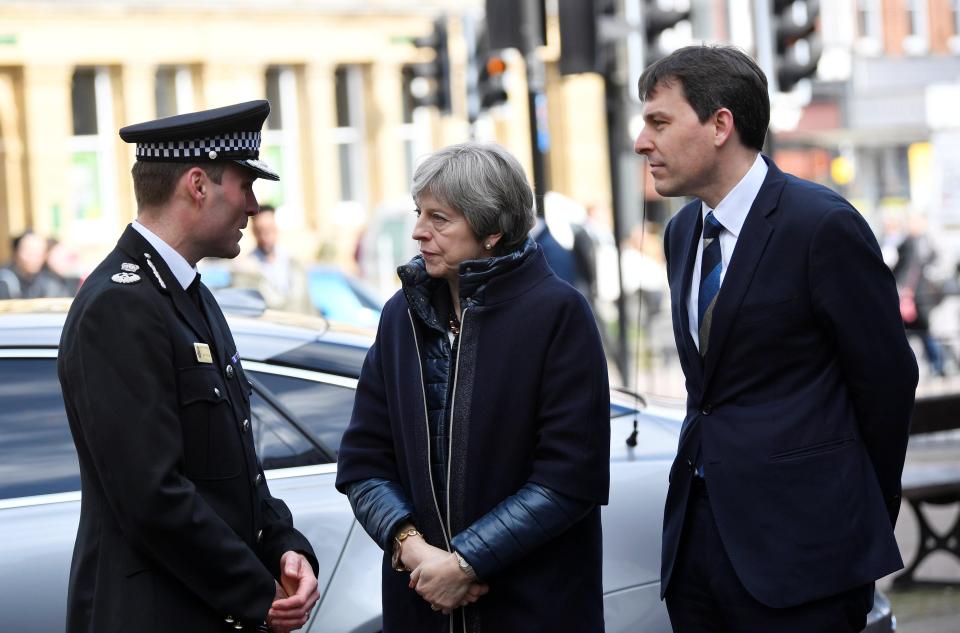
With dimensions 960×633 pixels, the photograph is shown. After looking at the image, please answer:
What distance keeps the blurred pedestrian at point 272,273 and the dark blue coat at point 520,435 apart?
7746 millimetres

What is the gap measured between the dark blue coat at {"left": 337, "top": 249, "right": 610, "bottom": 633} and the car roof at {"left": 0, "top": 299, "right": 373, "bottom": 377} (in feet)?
2.63

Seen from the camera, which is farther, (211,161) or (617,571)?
(617,571)

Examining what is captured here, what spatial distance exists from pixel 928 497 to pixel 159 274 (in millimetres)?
5075

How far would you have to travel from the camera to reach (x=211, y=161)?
305 centimetres

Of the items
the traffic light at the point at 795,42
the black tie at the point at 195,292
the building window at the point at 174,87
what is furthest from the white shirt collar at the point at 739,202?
the building window at the point at 174,87

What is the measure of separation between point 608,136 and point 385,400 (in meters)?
8.72

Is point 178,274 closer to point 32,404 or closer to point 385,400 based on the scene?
point 385,400

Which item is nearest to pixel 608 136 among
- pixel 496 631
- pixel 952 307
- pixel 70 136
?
pixel 496 631

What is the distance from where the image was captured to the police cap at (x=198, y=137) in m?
3.00

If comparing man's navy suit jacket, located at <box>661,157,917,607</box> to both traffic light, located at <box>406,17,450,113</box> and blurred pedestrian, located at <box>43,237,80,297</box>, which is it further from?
traffic light, located at <box>406,17,450,113</box>

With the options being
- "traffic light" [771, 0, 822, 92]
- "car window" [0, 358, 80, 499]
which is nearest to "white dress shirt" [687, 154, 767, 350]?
"car window" [0, 358, 80, 499]

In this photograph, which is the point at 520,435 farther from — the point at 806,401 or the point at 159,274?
the point at 159,274

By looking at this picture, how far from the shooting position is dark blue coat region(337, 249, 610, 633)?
315 centimetres

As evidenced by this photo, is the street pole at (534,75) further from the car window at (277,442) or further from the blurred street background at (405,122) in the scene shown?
the car window at (277,442)
